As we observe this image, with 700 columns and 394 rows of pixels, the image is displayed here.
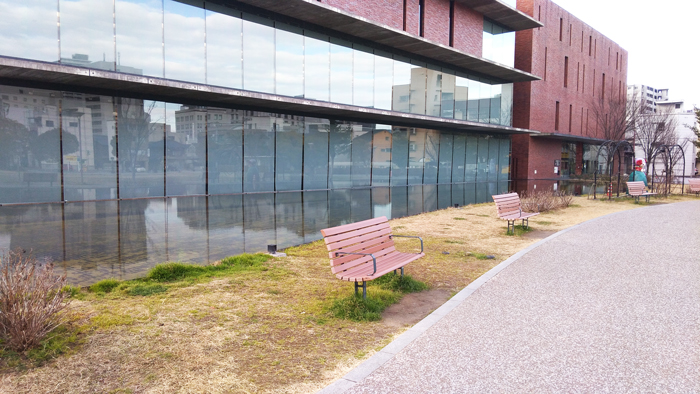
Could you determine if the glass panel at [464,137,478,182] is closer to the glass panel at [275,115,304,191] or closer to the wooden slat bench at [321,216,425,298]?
the glass panel at [275,115,304,191]

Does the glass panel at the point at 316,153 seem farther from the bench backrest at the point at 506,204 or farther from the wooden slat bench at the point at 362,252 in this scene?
the wooden slat bench at the point at 362,252

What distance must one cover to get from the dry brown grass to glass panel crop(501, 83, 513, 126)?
97.7 ft

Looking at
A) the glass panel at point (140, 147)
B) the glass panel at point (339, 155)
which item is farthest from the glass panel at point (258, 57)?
the glass panel at point (339, 155)

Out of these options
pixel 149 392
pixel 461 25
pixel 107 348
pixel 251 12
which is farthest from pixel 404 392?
pixel 461 25

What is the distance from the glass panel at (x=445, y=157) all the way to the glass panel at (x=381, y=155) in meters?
5.83

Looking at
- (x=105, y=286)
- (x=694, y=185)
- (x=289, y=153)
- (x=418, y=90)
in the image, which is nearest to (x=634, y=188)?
(x=694, y=185)

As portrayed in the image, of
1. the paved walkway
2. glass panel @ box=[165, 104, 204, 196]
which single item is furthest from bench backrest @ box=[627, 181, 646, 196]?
glass panel @ box=[165, 104, 204, 196]

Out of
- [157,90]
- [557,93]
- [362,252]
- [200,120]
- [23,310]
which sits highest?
[557,93]

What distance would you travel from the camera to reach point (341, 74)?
24000 mm

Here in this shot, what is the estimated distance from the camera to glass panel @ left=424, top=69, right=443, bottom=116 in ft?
94.4

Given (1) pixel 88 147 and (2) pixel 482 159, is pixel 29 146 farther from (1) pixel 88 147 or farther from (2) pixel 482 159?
(2) pixel 482 159

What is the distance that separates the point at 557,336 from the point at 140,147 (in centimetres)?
1798

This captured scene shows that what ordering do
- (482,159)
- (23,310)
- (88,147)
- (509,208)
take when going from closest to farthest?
1. (23,310)
2. (509,208)
3. (88,147)
4. (482,159)

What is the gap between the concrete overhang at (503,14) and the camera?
101ft
